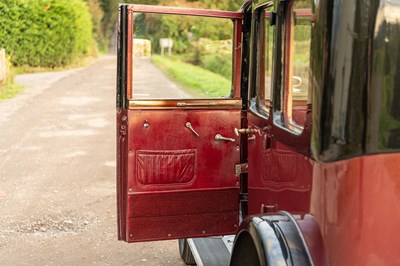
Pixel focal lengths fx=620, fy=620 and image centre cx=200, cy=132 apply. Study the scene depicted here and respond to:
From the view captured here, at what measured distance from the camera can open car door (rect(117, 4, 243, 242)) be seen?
160 inches

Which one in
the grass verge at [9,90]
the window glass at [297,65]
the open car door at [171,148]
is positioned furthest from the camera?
the grass verge at [9,90]

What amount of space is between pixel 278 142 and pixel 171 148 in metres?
1.30

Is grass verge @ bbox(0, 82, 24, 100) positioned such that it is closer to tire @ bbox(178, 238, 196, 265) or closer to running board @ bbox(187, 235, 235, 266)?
tire @ bbox(178, 238, 196, 265)

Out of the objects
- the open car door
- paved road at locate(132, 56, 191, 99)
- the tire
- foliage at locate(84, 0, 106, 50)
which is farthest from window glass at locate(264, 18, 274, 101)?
foliage at locate(84, 0, 106, 50)

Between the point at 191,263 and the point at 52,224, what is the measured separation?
1.87 metres

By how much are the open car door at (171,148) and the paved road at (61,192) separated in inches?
52.2

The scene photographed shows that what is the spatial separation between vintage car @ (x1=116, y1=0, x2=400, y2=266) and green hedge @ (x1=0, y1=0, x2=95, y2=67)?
75.3 feet

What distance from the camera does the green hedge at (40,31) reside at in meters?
26.5

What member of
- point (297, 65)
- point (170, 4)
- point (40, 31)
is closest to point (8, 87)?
point (40, 31)

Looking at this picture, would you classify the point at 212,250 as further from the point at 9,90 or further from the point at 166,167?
the point at 9,90

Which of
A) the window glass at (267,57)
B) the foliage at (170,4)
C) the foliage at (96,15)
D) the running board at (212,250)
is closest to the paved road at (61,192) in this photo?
the running board at (212,250)

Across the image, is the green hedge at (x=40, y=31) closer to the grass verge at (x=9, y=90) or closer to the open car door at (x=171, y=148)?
the grass verge at (x=9, y=90)

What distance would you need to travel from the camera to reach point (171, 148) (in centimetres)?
→ 423

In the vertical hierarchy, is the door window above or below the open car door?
above
